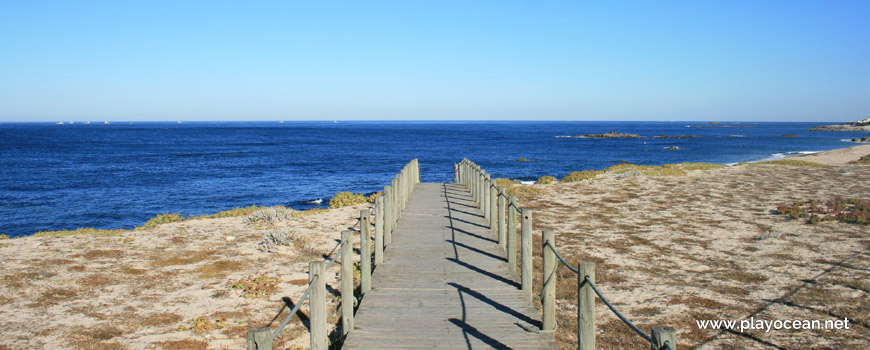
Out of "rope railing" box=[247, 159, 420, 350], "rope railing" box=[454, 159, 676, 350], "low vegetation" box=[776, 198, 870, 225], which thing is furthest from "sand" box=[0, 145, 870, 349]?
"rope railing" box=[247, 159, 420, 350]

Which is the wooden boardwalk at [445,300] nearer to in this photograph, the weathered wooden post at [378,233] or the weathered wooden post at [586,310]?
the weathered wooden post at [378,233]

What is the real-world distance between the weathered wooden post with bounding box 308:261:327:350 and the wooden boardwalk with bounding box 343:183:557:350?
2.19 ft

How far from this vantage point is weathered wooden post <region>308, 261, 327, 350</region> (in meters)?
4.80

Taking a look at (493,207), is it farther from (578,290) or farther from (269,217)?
(269,217)

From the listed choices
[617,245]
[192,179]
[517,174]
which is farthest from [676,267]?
[192,179]

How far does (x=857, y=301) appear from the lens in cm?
745

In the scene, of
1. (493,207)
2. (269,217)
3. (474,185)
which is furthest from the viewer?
(474,185)

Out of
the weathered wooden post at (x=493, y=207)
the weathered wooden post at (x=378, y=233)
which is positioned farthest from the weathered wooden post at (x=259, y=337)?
the weathered wooden post at (x=493, y=207)

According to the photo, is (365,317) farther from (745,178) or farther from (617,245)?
(745,178)

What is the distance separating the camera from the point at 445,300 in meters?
6.97

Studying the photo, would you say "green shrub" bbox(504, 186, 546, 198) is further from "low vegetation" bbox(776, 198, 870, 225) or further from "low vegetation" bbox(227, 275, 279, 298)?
"low vegetation" bbox(227, 275, 279, 298)

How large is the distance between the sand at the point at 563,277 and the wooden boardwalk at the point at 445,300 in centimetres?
82

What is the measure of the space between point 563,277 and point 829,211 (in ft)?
32.0

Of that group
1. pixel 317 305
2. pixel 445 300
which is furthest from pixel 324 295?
pixel 445 300
